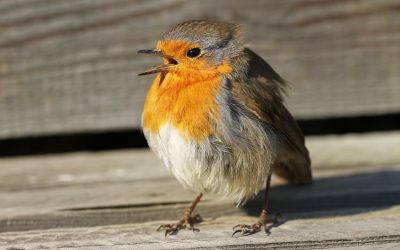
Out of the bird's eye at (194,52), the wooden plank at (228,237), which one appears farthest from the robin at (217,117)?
the wooden plank at (228,237)

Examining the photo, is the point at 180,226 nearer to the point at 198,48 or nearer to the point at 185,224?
the point at 185,224

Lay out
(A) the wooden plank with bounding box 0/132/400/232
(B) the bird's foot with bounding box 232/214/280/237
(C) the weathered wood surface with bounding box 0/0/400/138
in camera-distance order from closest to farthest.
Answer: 1. (B) the bird's foot with bounding box 232/214/280/237
2. (A) the wooden plank with bounding box 0/132/400/232
3. (C) the weathered wood surface with bounding box 0/0/400/138

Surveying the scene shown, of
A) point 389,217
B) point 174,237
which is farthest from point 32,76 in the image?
point 389,217

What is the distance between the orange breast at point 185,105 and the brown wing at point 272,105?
0.42 ft

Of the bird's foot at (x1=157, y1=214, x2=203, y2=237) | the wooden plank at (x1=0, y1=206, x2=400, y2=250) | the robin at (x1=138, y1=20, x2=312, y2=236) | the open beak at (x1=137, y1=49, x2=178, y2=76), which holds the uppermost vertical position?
the open beak at (x1=137, y1=49, x2=178, y2=76)

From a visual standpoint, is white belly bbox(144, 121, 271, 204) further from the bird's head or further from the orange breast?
the bird's head

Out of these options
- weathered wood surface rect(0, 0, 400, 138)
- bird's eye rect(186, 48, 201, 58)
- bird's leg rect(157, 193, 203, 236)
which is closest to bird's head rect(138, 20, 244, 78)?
bird's eye rect(186, 48, 201, 58)

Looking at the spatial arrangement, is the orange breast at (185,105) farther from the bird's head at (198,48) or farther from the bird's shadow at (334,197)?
the bird's shadow at (334,197)

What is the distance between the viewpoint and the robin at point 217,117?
331cm

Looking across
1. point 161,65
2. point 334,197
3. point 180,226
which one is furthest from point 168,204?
point 334,197

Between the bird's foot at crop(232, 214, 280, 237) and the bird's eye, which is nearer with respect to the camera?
the bird's foot at crop(232, 214, 280, 237)

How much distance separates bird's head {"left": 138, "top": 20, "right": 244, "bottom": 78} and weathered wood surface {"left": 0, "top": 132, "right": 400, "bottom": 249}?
69 centimetres

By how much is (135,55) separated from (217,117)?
1461 millimetres

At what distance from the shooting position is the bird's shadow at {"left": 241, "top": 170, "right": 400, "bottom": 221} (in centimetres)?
350
